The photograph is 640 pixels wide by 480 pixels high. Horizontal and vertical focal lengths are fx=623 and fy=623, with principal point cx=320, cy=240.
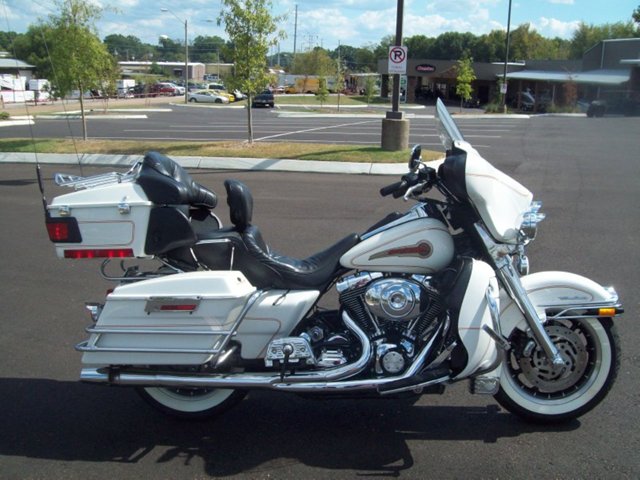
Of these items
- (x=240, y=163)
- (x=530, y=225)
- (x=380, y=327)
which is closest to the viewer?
(x=530, y=225)

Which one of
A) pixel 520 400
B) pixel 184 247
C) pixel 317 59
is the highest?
pixel 317 59

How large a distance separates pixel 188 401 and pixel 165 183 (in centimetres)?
137

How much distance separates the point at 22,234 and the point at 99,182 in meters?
5.62

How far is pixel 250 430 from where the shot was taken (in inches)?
153

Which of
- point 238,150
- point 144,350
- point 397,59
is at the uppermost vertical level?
point 397,59

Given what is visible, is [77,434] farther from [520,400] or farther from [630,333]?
[630,333]

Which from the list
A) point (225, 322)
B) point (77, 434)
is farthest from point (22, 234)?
point (225, 322)

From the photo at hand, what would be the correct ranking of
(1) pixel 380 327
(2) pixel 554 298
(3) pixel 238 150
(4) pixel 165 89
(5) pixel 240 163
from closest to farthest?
(1) pixel 380 327, (2) pixel 554 298, (5) pixel 240 163, (3) pixel 238 150, (4) pixel 165 89

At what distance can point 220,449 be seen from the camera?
3.69m

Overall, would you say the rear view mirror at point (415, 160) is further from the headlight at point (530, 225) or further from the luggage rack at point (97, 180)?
the luggage rack at point (97, 180)

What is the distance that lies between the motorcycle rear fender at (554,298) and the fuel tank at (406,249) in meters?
0.51

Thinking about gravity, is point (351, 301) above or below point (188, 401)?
above

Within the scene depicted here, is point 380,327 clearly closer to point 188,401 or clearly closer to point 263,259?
point 263,259

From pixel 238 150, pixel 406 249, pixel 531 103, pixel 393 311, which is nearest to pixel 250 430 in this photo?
pixel 393 311
